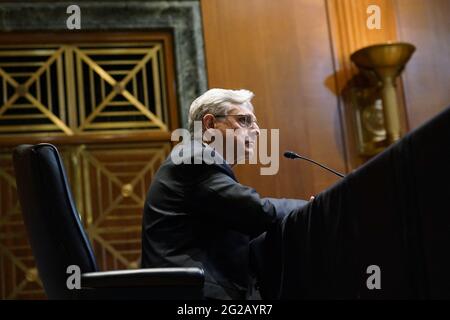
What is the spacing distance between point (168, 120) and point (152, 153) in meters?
0.23

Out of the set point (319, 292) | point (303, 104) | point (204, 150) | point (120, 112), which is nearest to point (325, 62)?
point (303, 104)

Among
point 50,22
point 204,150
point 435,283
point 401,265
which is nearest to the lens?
point 435,283

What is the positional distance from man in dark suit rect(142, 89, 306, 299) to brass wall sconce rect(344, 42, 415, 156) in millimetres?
2321

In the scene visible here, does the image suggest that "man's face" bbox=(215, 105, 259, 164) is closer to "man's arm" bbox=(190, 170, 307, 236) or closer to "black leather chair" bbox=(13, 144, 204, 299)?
"man's arm" bbox=(190, 170, 307, 236)

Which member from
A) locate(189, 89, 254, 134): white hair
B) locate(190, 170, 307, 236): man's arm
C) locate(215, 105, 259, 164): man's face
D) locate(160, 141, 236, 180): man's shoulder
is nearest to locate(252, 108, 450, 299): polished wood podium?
locate(190, 170, 307, 236): man's arm

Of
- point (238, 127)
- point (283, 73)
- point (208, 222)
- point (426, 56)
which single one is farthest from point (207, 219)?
point (426, 56)

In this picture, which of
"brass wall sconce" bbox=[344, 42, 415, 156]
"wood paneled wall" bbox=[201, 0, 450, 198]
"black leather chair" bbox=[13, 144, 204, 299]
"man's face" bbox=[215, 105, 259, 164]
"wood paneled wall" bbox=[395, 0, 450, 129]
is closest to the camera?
"black leather chair" bbox=[13, 144, 204, 299]

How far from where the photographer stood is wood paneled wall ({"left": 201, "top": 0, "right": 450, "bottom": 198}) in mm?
4902

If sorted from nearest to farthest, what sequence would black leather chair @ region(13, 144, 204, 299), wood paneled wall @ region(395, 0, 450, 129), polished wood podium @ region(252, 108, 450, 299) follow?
polished wood podium @ region(252, 108, 450, 299)
black leather chair @ region(13, 144, 204, 299)
wood paneled wall @ region(395, 0, 450, 129)

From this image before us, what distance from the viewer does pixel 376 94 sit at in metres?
4.98

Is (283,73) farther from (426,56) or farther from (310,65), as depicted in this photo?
(426,56)

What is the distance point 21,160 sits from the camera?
2.12 metres
